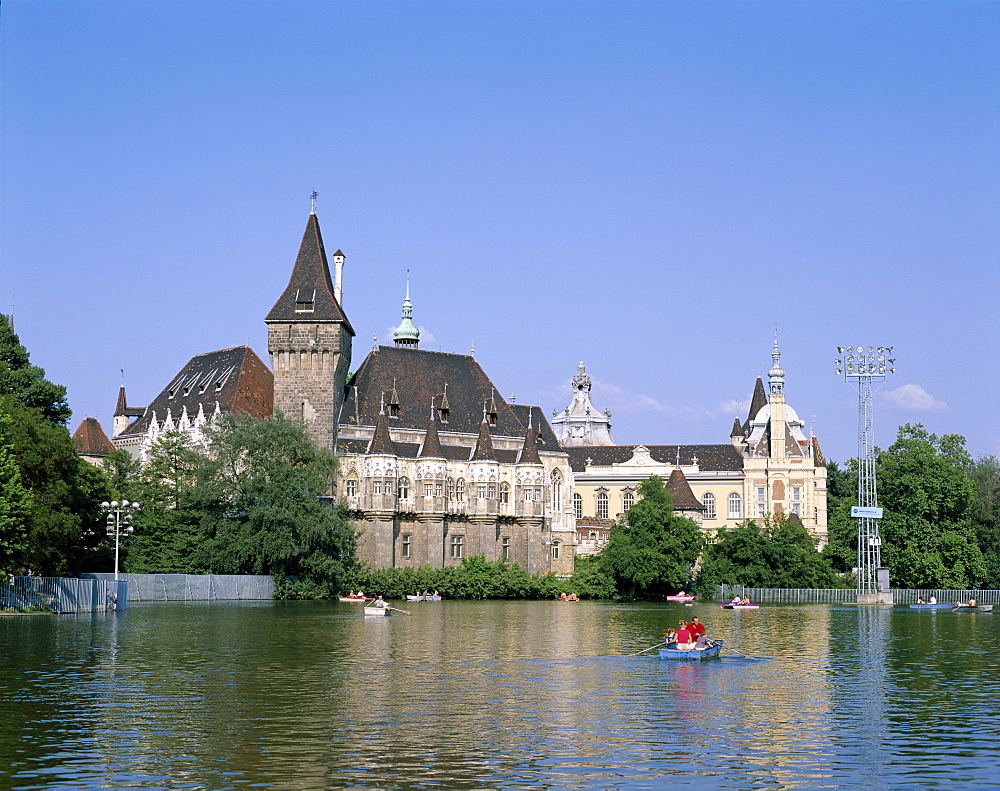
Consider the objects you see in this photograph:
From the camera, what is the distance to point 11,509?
5372cm

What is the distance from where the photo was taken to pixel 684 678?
3675cm

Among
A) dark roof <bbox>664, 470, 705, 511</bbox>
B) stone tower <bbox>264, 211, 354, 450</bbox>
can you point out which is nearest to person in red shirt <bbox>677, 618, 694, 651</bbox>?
stone tower <bbox>264, 211, 354, 450</bbox>

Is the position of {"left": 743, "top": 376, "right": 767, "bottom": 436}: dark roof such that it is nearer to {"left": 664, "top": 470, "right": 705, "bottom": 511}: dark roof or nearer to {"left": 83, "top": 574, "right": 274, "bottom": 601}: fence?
{"left": 664, "top": 470, "right": 705, "bottom": 511}: dark roof

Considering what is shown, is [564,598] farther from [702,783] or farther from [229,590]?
[702,783]

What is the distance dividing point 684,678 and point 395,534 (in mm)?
70330

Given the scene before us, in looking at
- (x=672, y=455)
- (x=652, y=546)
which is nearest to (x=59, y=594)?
(x=652, y=546)

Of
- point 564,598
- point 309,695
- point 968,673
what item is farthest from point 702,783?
point 564,598

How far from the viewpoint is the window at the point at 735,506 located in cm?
14450

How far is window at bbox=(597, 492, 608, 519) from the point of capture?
492ft

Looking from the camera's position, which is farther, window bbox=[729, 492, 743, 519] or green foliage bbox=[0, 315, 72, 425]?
window bbox=[729, 492, 743, 519]

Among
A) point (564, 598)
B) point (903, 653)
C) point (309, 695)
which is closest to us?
point (309, 695)

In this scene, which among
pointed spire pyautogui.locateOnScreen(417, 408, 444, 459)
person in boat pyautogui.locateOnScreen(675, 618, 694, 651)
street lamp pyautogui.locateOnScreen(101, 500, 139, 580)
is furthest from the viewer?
Result: pointed spire pyautogui.locateOnScreen(417, 408, 444, 459)

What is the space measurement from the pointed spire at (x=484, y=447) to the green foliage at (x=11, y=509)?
56.3 meters

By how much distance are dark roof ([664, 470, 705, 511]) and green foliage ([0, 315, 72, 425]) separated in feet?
192
